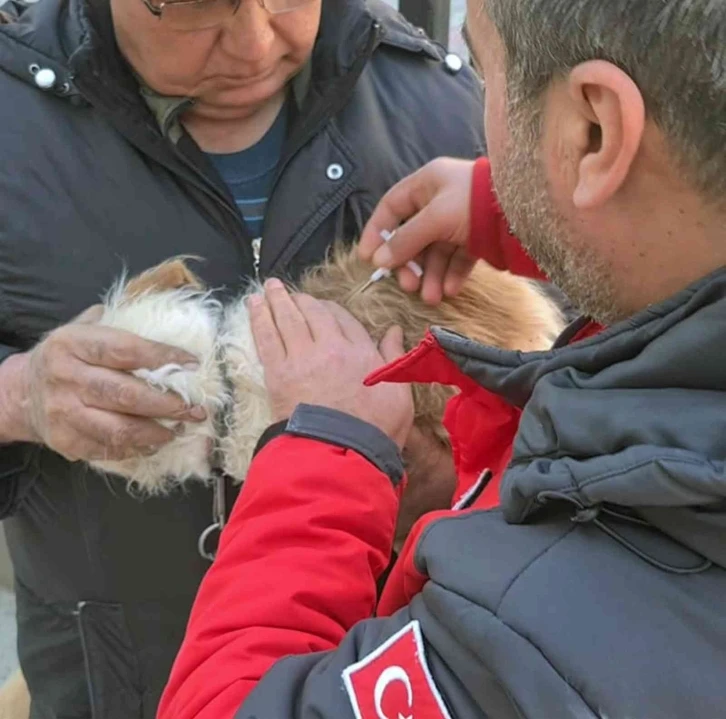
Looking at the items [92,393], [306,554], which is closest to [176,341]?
[92,393]

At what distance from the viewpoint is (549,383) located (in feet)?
2.67

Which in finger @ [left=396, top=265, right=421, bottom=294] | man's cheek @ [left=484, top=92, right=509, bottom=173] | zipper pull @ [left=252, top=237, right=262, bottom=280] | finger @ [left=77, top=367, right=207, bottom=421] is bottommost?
finger @ [left=77, top=367, right=207, bottom=421]

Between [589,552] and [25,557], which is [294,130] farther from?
[589,552]

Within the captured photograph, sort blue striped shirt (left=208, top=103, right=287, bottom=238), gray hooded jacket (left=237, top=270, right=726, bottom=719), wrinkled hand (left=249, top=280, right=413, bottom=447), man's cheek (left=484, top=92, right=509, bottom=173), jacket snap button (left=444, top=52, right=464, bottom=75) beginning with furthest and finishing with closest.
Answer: jacket snap button (left=444, top=52, right=464, bottom=75) → blue striped shirt (left=208, top=103, right=287, bottom=238) → wrinkled hand (left=249, top=280, right=413, bottom=447) → man's cheek (left=484, top=92, right=509, bottom=173) → gray hooded jacket (left=237, top=270, right=726, bottom=719)

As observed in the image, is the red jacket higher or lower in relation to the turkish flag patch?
lower

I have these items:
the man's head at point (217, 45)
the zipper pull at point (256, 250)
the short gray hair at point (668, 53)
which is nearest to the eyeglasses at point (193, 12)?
the man's head at point (217, 45)

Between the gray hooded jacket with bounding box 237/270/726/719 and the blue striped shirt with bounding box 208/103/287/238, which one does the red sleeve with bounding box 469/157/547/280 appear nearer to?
the blue striped shirt with bounding box 208/103/287/238

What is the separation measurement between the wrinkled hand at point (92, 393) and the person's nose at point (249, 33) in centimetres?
48

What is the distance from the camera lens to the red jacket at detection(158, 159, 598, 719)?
982mm

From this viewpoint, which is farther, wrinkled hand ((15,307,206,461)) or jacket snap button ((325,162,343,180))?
jacket snap button ((325,162,343,180))

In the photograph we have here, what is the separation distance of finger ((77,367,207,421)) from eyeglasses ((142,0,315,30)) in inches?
21.6

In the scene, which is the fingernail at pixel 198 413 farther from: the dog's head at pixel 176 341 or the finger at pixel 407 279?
the finger at pixel 407 279

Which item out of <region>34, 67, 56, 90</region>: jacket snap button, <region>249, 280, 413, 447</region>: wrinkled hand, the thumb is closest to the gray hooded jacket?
<region>249, 280, 413, 447</region>: wrinkled hand

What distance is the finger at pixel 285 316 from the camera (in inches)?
60.2
